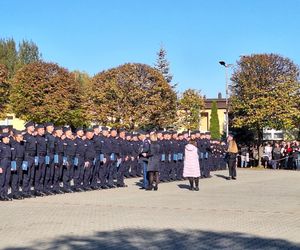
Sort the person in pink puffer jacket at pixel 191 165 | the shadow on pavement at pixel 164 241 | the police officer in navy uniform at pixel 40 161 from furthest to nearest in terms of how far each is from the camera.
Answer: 1. the person in pink puffer jacket at pixel 191 165
2. the police officer in navy uniform at pixel 40 161
3. the shadow on pavement at pixel 164 241

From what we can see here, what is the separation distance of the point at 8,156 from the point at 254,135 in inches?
1197

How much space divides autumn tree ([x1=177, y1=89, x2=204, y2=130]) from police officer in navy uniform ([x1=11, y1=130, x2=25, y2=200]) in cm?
3353

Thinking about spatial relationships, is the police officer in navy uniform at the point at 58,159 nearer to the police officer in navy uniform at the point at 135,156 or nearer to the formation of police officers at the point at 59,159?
the formation of police officers at the point at 59,159

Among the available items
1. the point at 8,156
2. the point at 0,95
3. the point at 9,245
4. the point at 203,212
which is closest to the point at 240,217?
the point at 203,212

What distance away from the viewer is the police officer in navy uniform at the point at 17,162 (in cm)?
1511

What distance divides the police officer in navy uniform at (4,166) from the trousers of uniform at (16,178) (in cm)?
21

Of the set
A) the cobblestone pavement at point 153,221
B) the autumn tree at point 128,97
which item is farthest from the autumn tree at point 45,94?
the cobblestone pavement at point 153,221

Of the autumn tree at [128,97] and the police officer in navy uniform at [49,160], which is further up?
the autumn tree at [128,97]

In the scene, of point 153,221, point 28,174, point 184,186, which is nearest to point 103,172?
point 184,186

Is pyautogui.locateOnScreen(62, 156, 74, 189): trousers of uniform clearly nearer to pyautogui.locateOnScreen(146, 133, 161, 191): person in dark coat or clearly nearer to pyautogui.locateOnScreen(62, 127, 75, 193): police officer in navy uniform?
pyautogui.locateOnScreen(62, 127, 75, 193): police officer in navy uniform

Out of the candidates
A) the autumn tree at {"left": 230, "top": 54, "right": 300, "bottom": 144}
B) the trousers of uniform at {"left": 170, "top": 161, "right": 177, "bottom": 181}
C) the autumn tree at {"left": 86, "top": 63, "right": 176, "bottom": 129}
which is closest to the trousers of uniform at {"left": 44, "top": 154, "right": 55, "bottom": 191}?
the trousers of uniform at {"left": 170, "top": 161, "right": 177, "bottom": 181}

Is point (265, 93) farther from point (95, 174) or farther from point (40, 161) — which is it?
point (40, 161)

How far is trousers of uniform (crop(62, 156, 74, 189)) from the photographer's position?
1691 cm

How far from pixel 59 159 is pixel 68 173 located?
705 mm
